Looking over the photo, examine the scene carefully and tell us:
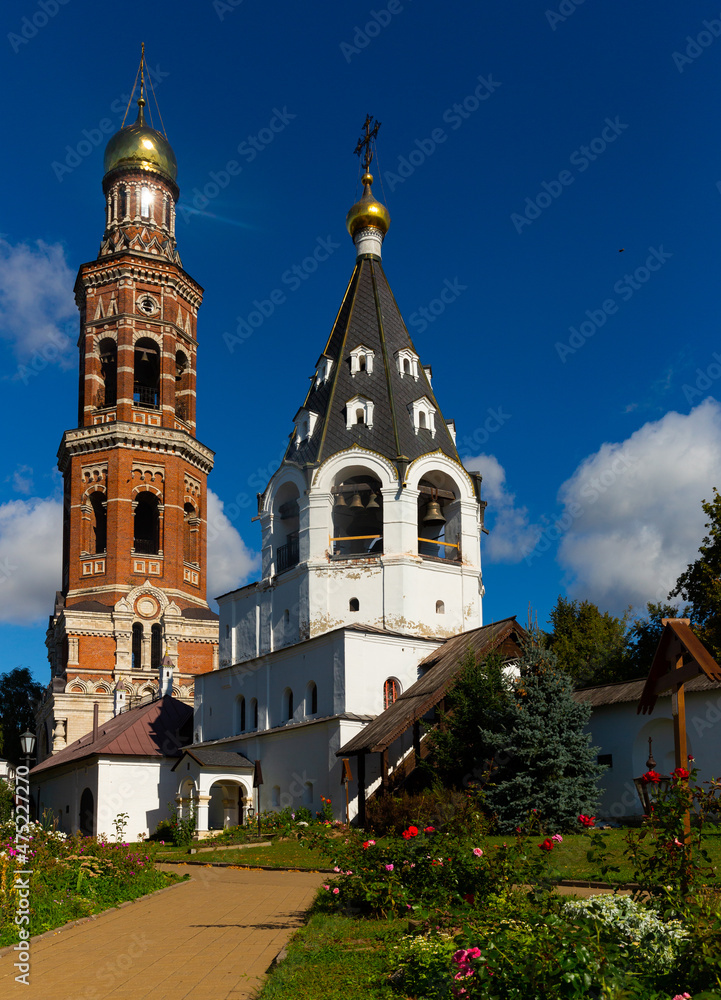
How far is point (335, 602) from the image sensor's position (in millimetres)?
25062

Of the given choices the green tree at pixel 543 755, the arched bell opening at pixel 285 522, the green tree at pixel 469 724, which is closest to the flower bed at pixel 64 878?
the green tree at pixel 543 755

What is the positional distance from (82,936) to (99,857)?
362 centimetres

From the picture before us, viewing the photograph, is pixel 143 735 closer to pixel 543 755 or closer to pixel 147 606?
pixel 147 606

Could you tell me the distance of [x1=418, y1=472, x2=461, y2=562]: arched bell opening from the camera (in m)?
26.4

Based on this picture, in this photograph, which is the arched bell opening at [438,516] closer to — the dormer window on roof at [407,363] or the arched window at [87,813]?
the dormer window on roof at [407,363]

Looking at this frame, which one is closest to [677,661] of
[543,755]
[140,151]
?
[543,755]

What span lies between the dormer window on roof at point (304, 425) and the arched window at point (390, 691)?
26.3 feet

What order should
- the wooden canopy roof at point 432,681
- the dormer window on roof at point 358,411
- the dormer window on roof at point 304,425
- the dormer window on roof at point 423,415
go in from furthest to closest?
1. the dormer window on roof at point 304,425
2. the dormer window on roof at point 423,415
3. the dormer window on roof at point 358,411
4. the wooden canopy roof at point 432,681

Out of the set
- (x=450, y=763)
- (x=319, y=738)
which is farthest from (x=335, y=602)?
(x=450, y=763)

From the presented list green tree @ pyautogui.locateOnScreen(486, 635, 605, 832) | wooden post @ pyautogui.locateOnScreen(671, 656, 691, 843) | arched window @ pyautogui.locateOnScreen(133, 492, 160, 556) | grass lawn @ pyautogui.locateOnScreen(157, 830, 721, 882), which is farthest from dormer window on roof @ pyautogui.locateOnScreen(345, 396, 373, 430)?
arched window @ pyautogui.locateOnScreen(133, 492, 160, 556)

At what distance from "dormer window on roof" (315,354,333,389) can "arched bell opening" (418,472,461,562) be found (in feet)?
15.7

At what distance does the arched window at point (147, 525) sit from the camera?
143ft

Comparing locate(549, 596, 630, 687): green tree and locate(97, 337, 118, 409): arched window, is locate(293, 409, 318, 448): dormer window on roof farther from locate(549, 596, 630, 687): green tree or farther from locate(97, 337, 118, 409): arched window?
locate(97, 337, 118, 409): arched window

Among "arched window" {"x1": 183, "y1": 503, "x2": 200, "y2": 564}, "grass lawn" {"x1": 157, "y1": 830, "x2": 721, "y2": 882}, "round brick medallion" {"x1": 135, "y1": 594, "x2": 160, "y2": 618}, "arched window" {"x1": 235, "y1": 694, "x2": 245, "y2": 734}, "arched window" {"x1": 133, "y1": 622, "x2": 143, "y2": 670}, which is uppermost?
"arched window" {"x1": 183, "y1": 503, "x2": 200, "y2": 564}
